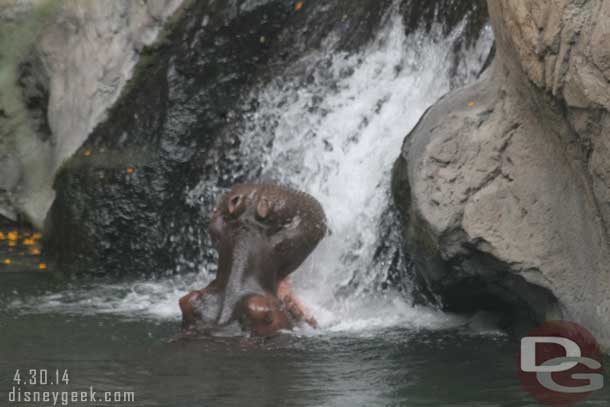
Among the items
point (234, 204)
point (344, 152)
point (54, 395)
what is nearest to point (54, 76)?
point (344, 152)

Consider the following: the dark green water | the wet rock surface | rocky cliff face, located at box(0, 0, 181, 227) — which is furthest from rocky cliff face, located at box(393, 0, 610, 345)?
rocky cliff face, located at box(0, 0, 181, 227)

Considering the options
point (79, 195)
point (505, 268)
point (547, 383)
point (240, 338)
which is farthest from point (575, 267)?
point (79, 195)

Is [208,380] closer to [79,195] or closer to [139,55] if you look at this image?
[79,195]

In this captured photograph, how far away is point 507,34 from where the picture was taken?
6797 mm

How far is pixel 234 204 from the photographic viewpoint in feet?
23.9

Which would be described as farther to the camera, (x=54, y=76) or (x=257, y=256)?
(x=54, y=76)

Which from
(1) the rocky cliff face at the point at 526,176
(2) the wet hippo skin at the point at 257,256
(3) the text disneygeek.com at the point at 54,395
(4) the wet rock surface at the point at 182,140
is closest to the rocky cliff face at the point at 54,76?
(4) the wet rock surface at the point at 182,140

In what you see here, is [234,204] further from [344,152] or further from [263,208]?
[344,152]

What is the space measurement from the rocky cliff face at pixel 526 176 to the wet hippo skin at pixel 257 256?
0.68 m

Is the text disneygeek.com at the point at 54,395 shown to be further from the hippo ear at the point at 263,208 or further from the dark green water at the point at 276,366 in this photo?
the hippo ear at the point at 263,208

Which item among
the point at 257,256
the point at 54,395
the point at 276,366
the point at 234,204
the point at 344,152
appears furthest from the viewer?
the point at 344,152

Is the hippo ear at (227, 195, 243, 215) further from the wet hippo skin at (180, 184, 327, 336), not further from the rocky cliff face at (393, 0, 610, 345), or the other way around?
the rocky cliff face at (393, 0, 610, 345)

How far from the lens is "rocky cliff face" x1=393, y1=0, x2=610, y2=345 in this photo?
6.25 metres
